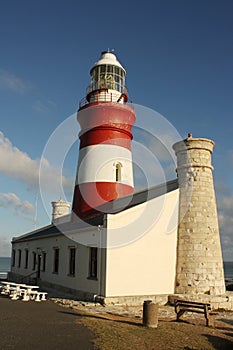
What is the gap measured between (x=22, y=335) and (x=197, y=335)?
4.48m

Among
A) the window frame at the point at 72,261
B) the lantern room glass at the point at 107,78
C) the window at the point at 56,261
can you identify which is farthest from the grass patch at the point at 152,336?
the lantern room glass at the point at 107,78

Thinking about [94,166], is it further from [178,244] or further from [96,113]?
[178,244]

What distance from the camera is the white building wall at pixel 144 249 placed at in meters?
13.9

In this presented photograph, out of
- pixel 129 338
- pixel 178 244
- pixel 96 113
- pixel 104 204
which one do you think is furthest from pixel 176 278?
pixel 96 113

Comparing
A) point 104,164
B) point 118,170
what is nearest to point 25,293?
point 104,164

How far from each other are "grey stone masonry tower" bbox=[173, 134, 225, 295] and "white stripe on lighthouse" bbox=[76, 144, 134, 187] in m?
4.55

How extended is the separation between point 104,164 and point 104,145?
1140 mm

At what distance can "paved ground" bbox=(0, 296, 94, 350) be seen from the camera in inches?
302

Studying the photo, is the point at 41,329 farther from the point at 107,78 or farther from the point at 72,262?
the point at 107,78

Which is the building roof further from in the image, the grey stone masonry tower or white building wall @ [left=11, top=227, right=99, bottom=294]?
the grey stone masonry tower

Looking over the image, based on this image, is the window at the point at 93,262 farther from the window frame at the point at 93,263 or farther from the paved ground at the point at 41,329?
the paved ground at the point at 41,329

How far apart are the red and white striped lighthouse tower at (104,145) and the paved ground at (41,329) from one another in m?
8.00

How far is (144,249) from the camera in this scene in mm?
14625

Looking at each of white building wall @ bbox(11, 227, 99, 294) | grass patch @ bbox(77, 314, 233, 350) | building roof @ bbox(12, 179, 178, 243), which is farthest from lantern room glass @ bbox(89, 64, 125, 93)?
grass patch @ bbox(77, 314, 233, 350)
